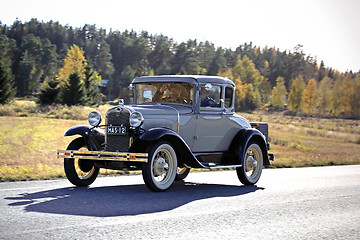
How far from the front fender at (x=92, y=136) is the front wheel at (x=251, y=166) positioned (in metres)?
3.17

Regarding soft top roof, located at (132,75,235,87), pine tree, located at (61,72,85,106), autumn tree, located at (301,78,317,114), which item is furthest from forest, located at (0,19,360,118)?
soft top roof, located at (132,75,235,87)

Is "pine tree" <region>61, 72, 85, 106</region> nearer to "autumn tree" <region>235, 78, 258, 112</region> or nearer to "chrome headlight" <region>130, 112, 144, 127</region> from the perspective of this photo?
"chrome headlight" <region>130, 112, 144, 127</region>

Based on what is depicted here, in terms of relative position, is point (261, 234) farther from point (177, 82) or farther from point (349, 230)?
point (177, 82)

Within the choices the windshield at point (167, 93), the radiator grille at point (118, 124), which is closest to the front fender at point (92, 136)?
the radiator grille at point (118, 124)

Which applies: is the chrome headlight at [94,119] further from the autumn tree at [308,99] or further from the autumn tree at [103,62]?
the autumn tree at [103,62]

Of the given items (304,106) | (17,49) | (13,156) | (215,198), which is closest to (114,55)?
(17,49)

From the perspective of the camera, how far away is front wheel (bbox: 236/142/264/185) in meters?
10.3

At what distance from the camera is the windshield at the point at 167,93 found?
9.82 metres

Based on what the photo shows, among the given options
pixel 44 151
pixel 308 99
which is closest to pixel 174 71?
pixel 308 99

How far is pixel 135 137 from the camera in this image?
8.45 metres

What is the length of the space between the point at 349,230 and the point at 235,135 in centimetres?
485

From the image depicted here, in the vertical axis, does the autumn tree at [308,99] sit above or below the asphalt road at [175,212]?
above

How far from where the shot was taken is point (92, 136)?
895 cm

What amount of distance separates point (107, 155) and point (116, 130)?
71 cm
